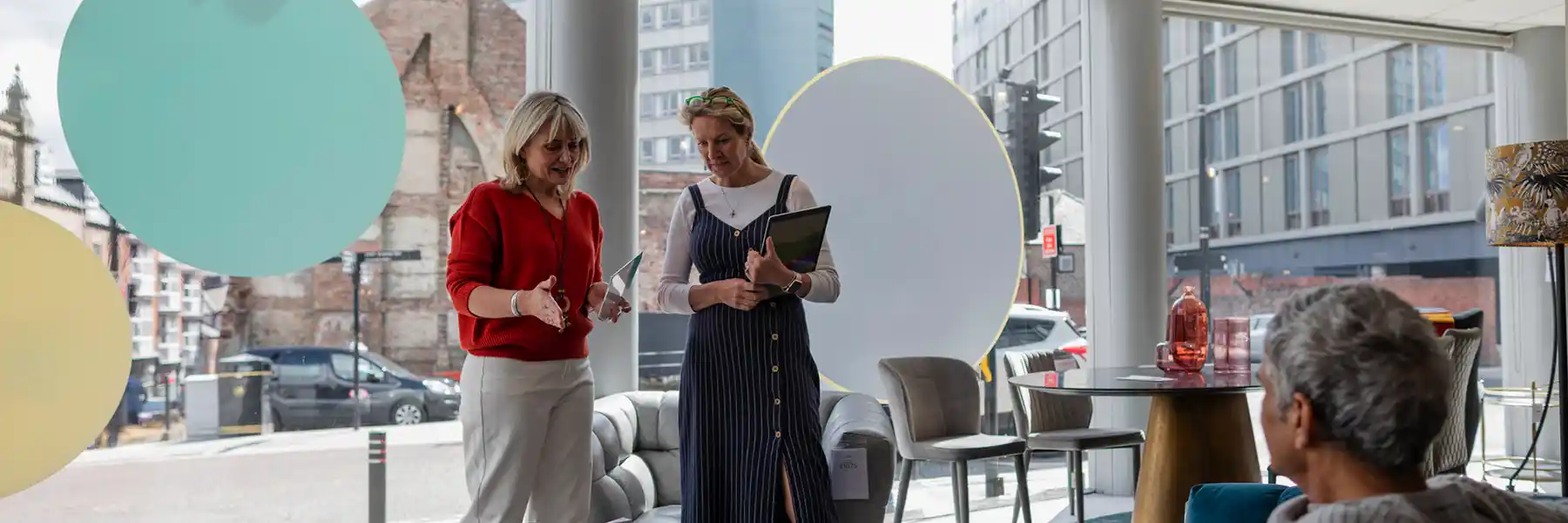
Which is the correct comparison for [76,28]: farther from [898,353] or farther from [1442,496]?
[1442,496]

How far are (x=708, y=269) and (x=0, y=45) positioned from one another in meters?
2.43

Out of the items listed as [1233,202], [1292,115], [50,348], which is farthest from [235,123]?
[1292,115]

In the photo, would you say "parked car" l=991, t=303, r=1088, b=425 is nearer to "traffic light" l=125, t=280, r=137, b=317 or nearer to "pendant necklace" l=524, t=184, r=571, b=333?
"pendant necklace" l=524, t=184, r=571, b=333

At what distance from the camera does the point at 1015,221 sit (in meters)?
5.22

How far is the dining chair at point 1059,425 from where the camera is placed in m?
4.21

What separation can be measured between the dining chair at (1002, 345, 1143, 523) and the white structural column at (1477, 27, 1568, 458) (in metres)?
3.70

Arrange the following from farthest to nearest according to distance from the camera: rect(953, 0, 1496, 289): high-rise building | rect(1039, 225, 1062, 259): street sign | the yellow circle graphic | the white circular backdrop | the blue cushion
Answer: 1. rect(953, 0, 1496, 289): high-rise building
2. rect(1039, 225, 1062, 259): street sign
3. the white circular backdrop
4. the yellow circle graphic
5. the blue cushion

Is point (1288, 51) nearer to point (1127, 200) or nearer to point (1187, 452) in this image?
point (1127, 200)

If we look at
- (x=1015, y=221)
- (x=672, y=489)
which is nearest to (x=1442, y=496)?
(x=672, y=489)

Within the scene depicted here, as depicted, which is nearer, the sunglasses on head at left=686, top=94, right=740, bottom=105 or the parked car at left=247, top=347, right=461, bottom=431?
the sunglasses on head at left=686, top=94, right=740, bottom=105

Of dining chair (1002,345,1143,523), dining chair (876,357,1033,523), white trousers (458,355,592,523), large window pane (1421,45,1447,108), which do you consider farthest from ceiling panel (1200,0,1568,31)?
white trousers (458,355,592,523)

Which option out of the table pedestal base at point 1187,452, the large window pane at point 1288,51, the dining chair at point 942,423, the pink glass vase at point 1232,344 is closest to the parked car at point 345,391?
the dining chair at point 942,423

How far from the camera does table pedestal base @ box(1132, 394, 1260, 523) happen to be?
137 inches

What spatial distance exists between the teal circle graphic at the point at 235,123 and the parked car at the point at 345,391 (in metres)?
0.36
